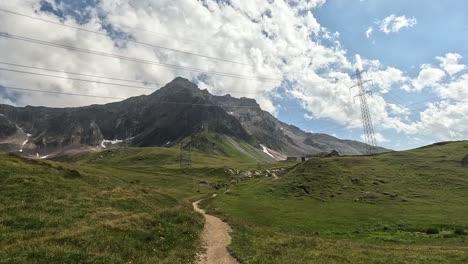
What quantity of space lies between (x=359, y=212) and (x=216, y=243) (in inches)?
2076

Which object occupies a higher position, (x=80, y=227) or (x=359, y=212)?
(x=80, y=227)

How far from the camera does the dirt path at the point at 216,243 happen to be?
32.1 meters

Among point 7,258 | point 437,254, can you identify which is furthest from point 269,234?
point 7,258

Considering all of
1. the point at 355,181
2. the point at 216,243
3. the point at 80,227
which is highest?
the point at 355,181

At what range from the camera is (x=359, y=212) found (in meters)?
81.7

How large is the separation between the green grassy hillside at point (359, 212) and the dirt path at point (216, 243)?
1305 millimetres

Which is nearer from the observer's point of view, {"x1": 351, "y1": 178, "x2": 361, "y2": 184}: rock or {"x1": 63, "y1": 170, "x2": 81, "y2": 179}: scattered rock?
{"x1": 63, "y1": 170, "x2": 81, "y2": 179}: scattered rock

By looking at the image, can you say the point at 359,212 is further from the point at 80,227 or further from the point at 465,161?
the point at 465,161

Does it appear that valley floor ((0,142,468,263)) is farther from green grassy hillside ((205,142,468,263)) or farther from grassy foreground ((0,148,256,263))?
green grassy hillside ((205,142,468,263))

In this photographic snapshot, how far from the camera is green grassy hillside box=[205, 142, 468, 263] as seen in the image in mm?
36781

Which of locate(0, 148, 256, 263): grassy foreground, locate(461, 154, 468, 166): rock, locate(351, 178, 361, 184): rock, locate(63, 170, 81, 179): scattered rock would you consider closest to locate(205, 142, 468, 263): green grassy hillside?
locate(351, 178, 361, 184): rock

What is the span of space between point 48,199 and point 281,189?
8270cm

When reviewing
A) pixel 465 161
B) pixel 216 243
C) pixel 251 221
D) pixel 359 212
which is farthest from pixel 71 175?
pixel 465 161

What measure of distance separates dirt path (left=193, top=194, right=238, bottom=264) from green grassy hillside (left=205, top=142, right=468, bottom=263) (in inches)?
51.4
